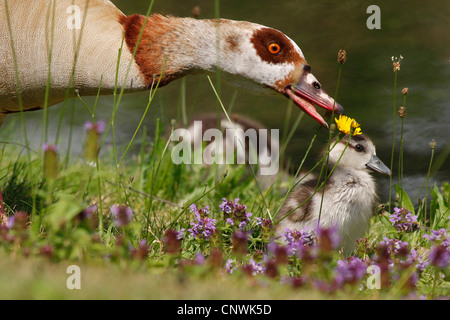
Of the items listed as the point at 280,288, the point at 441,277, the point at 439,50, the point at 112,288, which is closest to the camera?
the point at 112,288

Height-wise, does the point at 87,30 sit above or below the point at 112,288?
above

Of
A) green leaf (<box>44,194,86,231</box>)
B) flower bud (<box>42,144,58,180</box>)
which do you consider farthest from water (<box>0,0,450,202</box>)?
green leaf (<box>44,194,86,231</box>)

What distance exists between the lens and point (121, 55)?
3.99 m

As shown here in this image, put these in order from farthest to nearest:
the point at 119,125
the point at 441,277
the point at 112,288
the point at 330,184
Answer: the point at 119,125, the point at 330,184, the point at 441,277, the point at 112,288

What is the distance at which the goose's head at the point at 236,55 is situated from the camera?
164 inches

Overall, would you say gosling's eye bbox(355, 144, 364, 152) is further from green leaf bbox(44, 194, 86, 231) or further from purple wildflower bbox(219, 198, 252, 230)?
green leaf bbox(44, 194, 86, 231)

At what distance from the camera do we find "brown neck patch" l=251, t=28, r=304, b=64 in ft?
14.2

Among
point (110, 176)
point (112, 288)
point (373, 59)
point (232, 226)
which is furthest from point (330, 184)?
point (373, 59)

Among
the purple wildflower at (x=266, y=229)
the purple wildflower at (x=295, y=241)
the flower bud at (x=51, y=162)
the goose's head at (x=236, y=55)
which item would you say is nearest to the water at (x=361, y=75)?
the goose's head at (x=236, y=55)

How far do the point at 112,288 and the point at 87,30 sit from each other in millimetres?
2061

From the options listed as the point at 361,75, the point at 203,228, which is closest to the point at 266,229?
the point at 203,228

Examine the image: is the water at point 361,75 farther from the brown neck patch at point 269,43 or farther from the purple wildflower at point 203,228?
the purple wildflower at point 203,228

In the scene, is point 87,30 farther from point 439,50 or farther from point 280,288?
point 439,50

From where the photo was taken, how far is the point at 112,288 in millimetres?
→ 2330
